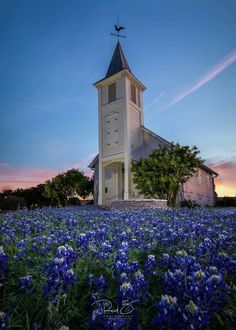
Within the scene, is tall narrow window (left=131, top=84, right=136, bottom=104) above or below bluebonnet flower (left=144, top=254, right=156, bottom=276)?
above

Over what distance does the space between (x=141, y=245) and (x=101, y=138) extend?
2662 cm

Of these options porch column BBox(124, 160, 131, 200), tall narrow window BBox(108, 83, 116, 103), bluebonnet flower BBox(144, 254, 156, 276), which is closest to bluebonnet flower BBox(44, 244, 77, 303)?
bluebonnet flower BBox(144, 254, 156, 276)

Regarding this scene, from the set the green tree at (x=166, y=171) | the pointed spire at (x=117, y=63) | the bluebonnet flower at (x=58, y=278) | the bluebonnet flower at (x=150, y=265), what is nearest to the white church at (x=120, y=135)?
the pointed spire at (x=117, y=63)

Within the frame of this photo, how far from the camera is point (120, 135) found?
28.1m

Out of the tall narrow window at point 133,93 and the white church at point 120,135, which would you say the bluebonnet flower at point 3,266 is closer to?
the white church at point 120,135

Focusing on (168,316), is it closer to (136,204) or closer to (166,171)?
(136,204)

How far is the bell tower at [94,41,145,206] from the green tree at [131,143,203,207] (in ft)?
12.0

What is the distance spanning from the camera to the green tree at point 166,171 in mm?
21641

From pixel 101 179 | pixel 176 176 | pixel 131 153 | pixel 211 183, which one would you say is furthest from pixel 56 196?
pixel 211 183

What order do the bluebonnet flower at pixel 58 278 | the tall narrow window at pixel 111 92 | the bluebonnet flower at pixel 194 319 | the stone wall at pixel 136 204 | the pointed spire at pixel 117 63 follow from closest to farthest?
the bluebonnet flower at pixel 194 319 < the bluebonnet flower at pixel 58 278 < the stone wall at pixel 136 204 < the tall narrow window at pixel 111 92 < the pointed spire at pixel 117 63

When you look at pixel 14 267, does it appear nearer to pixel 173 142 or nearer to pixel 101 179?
pixel 173 142

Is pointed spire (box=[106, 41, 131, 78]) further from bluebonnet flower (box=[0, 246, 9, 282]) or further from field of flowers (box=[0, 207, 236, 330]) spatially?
bluebonnet flower (box=[0, 246, 9, 282])

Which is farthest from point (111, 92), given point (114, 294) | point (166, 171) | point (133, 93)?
point (114, 294)

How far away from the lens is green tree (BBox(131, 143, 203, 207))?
2164 centimetres
